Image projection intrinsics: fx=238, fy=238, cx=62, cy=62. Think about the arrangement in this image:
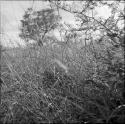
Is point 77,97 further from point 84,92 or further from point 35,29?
point 35,29

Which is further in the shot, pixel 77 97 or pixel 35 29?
pixel 35 29

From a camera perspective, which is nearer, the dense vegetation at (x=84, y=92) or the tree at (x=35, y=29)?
the dense vegetation at (x=84, y=92)

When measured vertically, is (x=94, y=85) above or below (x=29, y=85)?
above

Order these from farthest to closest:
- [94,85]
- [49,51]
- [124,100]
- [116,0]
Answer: [49,51], [94,85], [116,0], [124,100]

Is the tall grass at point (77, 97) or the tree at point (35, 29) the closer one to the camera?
the tall grass at point (77, 97)

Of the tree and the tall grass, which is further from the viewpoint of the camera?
the tree

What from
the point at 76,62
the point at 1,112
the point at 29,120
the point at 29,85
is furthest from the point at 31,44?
the point at 29,120

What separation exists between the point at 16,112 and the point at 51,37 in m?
1.44

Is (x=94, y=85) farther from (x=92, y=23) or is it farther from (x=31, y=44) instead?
(x=31, y=44)

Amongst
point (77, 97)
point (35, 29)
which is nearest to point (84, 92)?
point (77, 97)

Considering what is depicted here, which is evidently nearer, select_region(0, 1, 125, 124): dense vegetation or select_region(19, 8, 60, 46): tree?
select_region(0, 1, 125, 124): dense vegetation

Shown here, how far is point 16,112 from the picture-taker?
6.41 feet

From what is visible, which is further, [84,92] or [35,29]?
[35,29]

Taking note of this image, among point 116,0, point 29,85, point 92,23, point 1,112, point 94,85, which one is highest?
point 116,0
